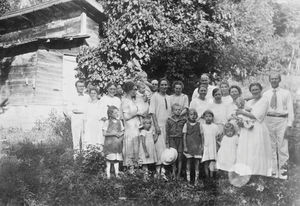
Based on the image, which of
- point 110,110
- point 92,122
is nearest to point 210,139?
point 110,110

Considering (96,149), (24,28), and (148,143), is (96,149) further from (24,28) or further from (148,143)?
(24,28)

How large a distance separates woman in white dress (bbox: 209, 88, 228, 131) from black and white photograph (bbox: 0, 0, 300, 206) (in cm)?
2

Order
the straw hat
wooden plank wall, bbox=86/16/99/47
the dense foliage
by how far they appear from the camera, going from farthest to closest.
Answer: wooden plank wall, bbox=86/16/99/47 → the dense foliage → the straw hat

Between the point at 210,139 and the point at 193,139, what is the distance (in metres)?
0.30

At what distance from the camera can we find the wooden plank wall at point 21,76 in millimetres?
10594

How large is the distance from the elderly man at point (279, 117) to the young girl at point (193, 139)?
1.30 meters

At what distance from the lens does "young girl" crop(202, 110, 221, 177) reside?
5.66 m

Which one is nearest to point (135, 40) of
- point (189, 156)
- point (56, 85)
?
point (56, 85)

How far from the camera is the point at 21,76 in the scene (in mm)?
10984

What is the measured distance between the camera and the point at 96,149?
6129 mm

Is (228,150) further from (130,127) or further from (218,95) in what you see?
(130,127)

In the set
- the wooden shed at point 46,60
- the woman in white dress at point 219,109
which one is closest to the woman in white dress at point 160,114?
the woman in white dress at point 219,109

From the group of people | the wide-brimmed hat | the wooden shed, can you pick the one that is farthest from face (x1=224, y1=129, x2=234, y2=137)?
the wooden shed

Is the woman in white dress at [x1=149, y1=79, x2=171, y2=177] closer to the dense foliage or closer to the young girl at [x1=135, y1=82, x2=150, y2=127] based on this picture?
the young girl at [x1=135, y1=82, x2=150, y2=127]
